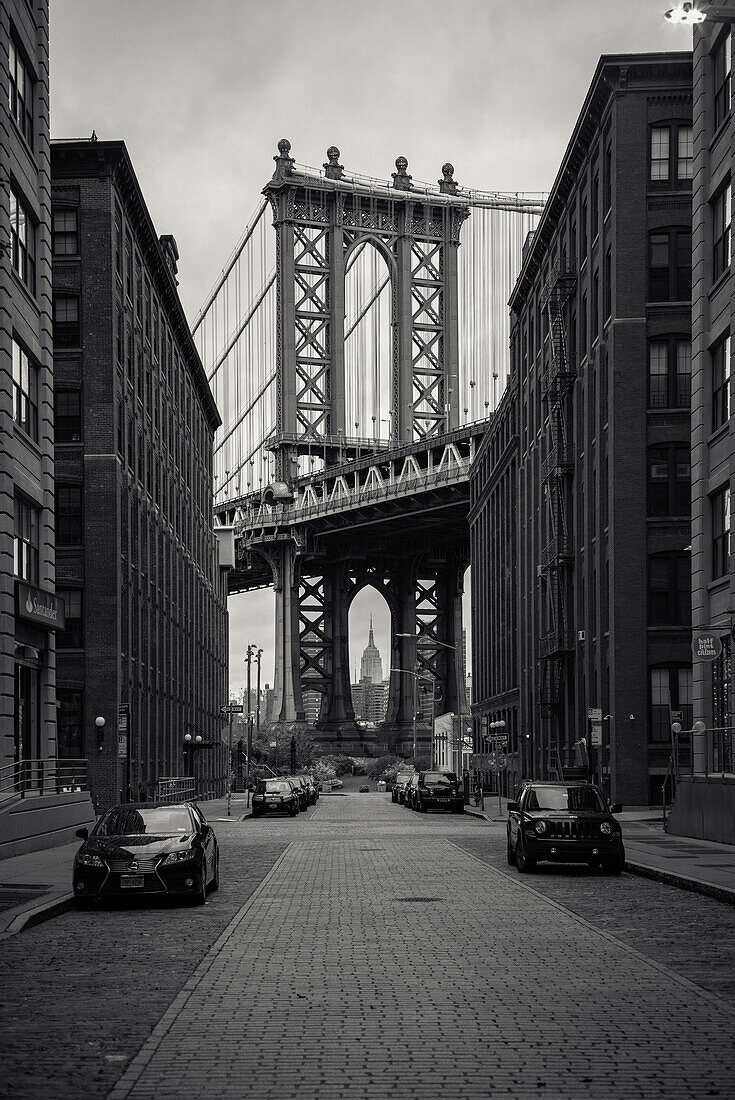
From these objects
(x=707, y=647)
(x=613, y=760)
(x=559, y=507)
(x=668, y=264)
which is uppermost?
(x=668, y=264)

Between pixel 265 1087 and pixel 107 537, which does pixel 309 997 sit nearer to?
pixel 265 1087

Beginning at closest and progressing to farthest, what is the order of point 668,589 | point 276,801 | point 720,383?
point 720,383, point 668,589, point 276,801

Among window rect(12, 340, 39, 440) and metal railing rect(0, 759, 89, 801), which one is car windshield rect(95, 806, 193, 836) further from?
window rect(12, 340, 39, 440)

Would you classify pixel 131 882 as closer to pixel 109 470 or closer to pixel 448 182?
pixel 109 470

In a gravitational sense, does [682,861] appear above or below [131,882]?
below

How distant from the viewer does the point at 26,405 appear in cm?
3712

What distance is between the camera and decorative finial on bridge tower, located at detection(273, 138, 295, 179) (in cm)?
14312

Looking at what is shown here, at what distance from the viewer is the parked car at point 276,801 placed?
55.7 m

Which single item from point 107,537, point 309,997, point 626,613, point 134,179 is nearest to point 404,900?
point 309,997

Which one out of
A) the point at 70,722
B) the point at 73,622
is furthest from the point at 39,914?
the point at 73,622

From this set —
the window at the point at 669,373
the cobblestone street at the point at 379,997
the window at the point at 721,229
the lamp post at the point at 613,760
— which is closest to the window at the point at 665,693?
the lamp post at the point at 613,760

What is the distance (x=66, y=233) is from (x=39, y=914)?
141ft

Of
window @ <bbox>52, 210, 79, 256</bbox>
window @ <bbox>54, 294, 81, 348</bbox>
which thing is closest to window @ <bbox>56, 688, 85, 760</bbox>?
window @ <bbox>54, 294, 81, 348</bbox>

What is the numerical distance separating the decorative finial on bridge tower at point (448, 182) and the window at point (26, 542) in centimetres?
11841
